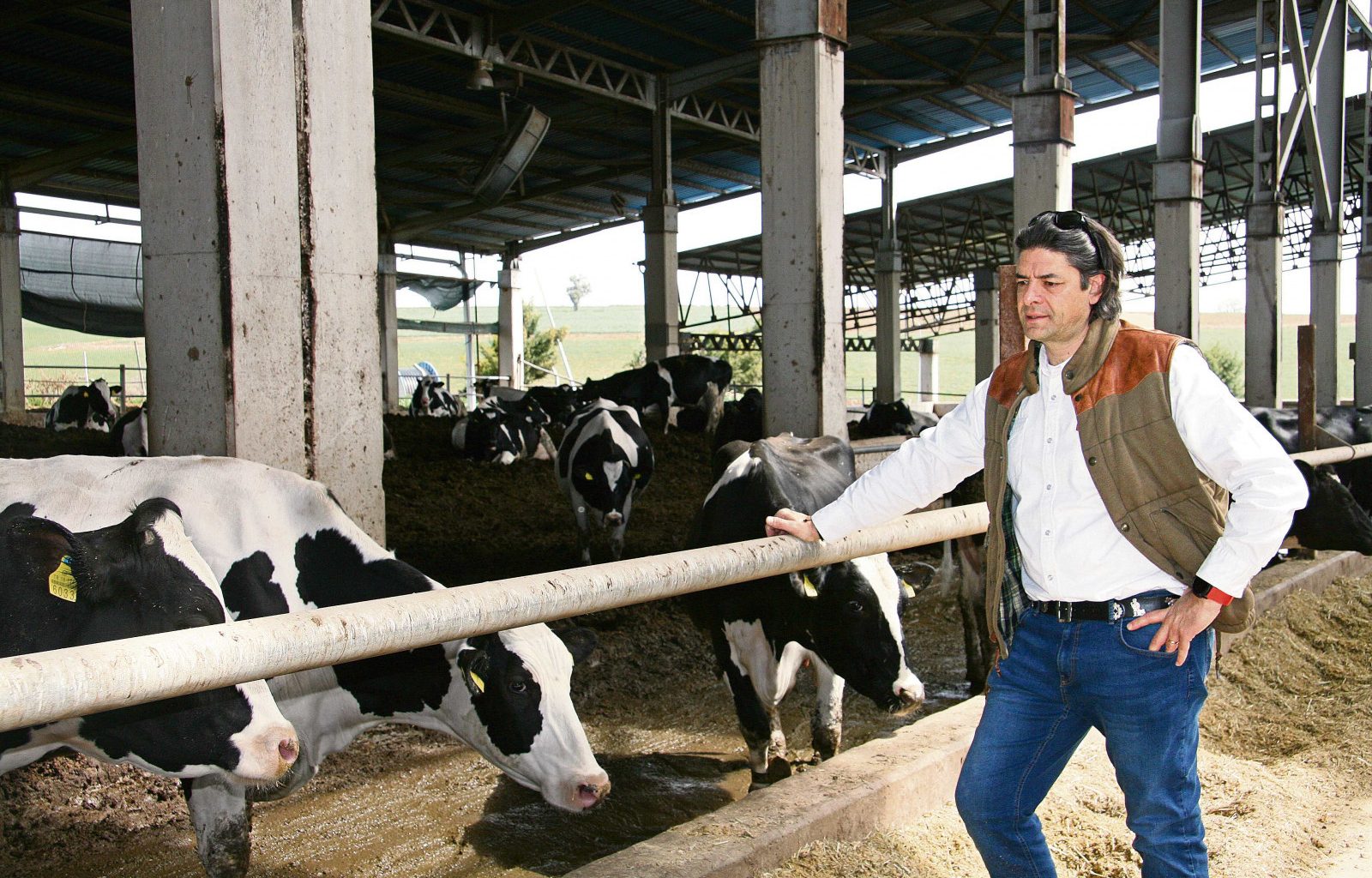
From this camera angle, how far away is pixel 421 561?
9008 mm

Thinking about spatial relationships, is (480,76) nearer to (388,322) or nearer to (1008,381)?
(388,322)

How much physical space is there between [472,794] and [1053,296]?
3.36m

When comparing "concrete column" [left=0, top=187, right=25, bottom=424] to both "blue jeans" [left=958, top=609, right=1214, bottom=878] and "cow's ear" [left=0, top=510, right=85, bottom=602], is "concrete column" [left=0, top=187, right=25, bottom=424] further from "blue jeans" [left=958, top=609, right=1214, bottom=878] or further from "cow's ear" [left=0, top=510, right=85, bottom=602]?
"blue jeans" [left=958, top=609, right=1214, bottom=878]

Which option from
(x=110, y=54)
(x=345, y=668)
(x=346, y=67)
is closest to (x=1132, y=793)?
(x=345, y=668)

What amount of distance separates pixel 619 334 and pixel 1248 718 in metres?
102

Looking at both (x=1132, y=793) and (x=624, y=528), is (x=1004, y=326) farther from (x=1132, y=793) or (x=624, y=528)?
(x=624, y=528)

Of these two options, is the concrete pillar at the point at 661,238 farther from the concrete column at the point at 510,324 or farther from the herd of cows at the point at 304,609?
the herd of cows at the point at 304,609

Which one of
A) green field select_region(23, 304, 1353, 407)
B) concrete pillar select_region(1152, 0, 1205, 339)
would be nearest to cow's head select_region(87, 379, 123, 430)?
concrete pillar select_region(1152, 0, 1205, 339)

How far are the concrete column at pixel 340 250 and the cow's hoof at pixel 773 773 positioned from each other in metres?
2.02

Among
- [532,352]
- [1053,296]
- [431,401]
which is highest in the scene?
[532,352]

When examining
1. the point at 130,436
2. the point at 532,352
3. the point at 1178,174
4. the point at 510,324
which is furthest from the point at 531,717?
the point at 532,352

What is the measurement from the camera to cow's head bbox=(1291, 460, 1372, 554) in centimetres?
671

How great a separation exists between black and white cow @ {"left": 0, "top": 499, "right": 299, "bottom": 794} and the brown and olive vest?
2.08 meters

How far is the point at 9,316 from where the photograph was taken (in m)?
19.8
